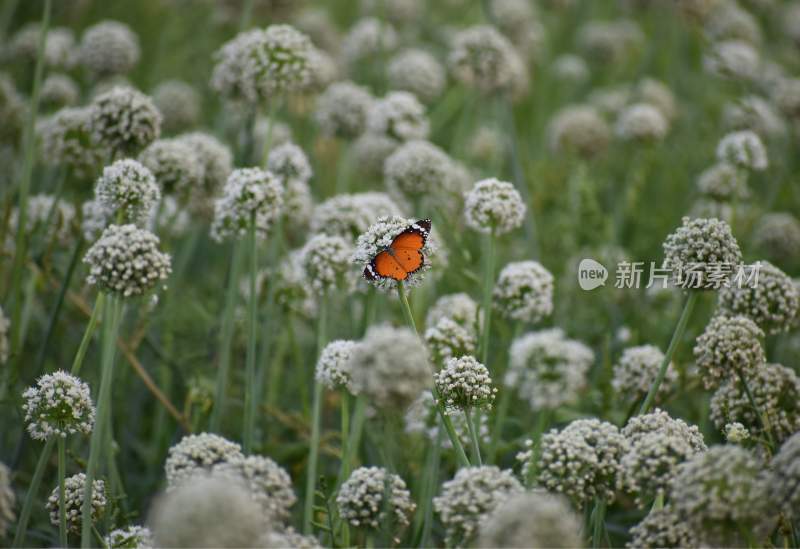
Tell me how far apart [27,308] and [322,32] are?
346 cm

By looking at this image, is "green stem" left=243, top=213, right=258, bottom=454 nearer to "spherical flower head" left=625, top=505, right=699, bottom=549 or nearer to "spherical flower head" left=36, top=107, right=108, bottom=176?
"spherical flower head" left=36, top=107, right=108, bottom=176

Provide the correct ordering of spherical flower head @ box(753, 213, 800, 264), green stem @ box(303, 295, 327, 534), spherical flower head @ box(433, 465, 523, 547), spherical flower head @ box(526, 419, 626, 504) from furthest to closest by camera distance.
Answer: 1. spherical flower head @ box(753, 213, 800, 264)
2. green stem @ box(303, 295, 327, 534)
3. spherical flower head @ box(526, 419, 626, 504)
4. spherical flower head @ box(433, 465, 523, 547)

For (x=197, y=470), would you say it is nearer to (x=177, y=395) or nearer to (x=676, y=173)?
(x=177, y=395)

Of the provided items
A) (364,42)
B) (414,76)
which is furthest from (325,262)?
(364,42)

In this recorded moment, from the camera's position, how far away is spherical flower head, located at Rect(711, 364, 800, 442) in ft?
8.24

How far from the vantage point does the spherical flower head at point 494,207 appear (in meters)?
2.67

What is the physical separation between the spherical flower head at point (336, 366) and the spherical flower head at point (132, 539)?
0.59 m

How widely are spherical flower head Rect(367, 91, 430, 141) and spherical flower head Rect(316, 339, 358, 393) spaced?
1643 millimetres

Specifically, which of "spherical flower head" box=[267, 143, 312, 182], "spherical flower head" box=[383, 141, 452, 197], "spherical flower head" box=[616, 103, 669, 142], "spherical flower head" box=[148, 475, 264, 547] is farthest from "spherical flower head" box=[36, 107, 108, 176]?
"spherical flower head" box=[616, 103, 669, 142]

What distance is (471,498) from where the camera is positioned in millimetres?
1879

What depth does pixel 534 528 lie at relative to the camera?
158 centimetres

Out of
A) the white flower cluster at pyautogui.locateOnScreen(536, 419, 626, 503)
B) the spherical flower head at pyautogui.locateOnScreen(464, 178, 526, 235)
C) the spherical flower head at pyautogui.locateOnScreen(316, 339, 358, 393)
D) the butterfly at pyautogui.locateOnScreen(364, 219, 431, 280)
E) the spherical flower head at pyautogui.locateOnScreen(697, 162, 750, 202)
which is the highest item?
the spherical flower head at pyautogui.locateOnScreen(697, 162, 750, 202)

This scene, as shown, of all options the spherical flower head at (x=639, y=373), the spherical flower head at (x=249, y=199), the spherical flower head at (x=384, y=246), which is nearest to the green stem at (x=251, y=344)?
the spherical flower head at (x=249, y=199)

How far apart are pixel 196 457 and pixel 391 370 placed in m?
0.65
